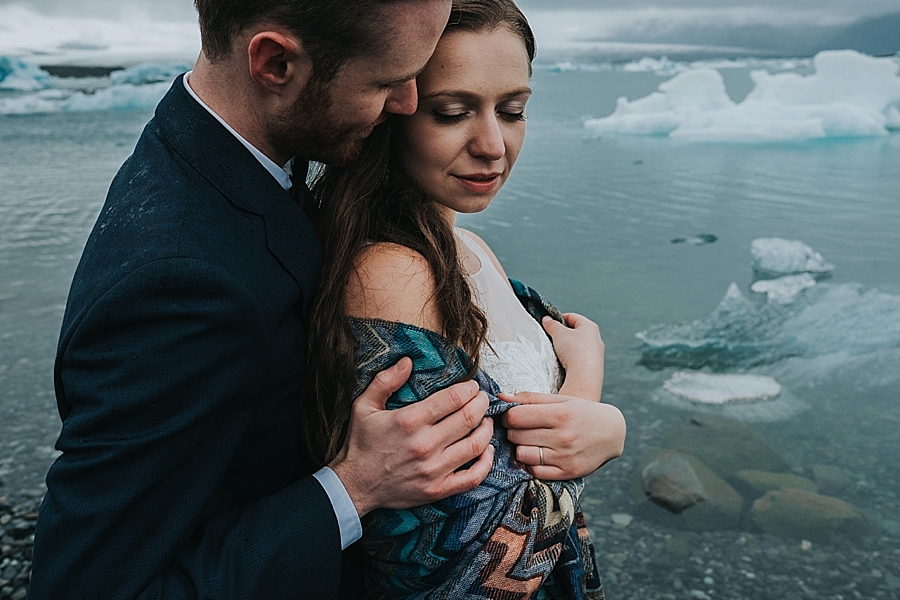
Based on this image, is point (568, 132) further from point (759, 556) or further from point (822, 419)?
point (759, 556)

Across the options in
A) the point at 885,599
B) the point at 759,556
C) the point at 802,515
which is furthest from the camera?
the point at 802,515

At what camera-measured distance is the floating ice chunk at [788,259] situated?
23.6 feet

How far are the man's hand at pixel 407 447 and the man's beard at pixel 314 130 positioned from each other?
0.45 meters

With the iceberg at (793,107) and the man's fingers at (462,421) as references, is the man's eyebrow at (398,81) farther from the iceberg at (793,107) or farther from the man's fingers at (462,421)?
the iceberg at (793,107)

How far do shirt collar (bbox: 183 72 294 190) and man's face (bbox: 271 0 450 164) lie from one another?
0.12ft

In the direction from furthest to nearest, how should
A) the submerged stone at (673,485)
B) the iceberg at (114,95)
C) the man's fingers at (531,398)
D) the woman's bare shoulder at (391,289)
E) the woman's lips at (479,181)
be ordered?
the iceberg at (114,95) < the submerged stone at (673,485) < the woman's lips at (479,181) < the man's fingers at (531,398) < the woman's bare shoulder at (391,289)

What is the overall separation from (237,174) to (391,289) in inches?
15.0

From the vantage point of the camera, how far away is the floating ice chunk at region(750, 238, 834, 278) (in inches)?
283

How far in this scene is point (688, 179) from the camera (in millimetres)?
11984

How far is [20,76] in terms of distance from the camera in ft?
96.9

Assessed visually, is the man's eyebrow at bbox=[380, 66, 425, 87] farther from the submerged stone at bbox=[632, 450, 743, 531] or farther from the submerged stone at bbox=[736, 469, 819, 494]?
the submerged stone at bbox=[736, 469, 819, 494]

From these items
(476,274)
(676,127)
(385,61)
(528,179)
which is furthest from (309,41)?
(676,127)

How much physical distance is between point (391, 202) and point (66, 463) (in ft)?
2.86

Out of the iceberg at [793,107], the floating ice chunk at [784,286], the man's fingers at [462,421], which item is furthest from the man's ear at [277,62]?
the iceberg at [793,107]
